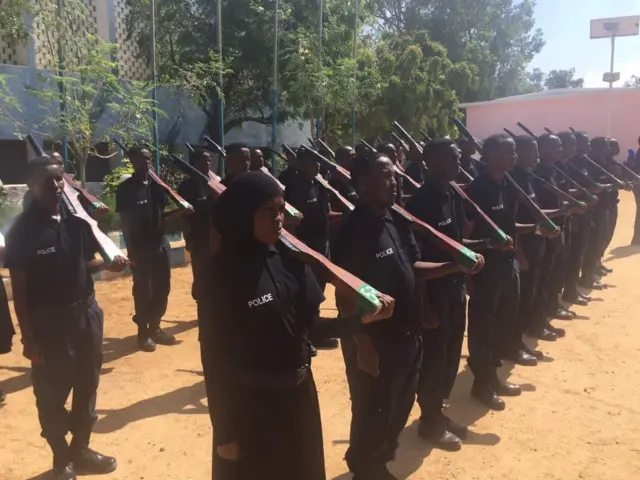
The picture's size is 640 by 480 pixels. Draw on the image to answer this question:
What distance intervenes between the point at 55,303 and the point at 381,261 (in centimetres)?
181

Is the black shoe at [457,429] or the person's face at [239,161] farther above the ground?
the person's face at [239,161]

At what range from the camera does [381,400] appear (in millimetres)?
2898

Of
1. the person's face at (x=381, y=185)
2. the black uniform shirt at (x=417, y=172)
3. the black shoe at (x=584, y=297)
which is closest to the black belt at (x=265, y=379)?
the person's face at (x=381, y=185)

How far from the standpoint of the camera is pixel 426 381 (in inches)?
141

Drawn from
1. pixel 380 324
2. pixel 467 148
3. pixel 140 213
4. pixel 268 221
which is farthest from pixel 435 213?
pixel 467 148

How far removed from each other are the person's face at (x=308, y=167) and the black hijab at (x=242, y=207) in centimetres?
380

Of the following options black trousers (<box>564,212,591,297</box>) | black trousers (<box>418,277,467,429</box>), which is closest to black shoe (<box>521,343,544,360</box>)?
black trousers (<box>564,212,591,297</box>)

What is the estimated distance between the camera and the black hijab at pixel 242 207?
2.01m

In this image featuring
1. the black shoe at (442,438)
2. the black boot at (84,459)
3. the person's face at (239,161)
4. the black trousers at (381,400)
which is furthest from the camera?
the person's face at (239,161)

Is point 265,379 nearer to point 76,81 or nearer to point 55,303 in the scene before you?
point 55,303

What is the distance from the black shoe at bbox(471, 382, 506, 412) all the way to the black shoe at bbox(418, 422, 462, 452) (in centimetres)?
63

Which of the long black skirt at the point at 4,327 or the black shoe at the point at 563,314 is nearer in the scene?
the long black skirt at the point at 4,327

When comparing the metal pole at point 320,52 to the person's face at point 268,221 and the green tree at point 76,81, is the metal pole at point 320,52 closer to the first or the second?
the green tree at point 76,81

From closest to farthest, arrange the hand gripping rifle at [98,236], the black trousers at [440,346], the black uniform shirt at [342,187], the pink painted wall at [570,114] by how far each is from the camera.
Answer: the hand gripping rifle at [98,236] → the black trousers at [440,346] → the black uniform shirt at [342,187] → the pink painted wall at [570,114]
